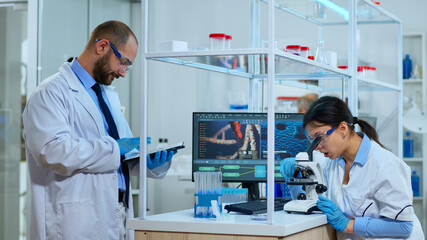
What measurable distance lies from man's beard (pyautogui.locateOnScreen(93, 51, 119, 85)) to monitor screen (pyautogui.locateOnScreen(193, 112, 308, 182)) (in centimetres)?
46

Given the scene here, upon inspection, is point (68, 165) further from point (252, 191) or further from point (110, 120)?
point (252, 191)

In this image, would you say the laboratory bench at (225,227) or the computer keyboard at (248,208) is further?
the computer keyboard at (248,208)

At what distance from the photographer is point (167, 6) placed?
591 centimetres

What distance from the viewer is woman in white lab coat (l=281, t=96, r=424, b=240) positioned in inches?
96.7

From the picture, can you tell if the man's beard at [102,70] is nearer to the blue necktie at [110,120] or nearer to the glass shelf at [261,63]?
the blue necktie at [110,120]

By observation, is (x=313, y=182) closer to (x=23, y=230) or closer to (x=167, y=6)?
(x=23, y=230)

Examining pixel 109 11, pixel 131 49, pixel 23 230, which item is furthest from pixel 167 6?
pixel 131 49

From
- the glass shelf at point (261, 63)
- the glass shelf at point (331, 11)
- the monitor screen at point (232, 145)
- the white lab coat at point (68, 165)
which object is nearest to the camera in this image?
the glass shelf at point (261, 63)

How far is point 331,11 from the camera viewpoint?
3686 mm

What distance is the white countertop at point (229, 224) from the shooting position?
2113 mm

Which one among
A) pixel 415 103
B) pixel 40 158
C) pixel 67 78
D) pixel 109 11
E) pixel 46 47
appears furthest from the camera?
pixel 415 103

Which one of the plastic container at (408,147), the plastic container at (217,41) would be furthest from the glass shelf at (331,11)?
the plastic container at (408,147)

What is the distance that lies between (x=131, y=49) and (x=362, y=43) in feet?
12.3

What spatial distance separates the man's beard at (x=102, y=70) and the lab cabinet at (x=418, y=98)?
11.7ft
